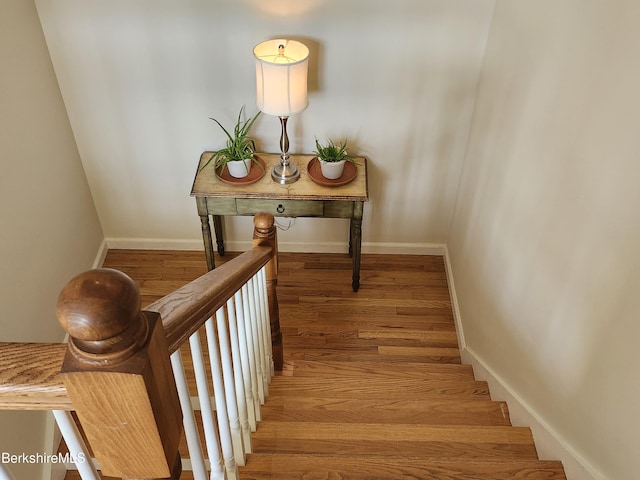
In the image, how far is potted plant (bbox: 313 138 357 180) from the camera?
9.45 feet

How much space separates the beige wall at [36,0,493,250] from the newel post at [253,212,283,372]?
1.08 meters

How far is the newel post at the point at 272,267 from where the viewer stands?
195 centimetres

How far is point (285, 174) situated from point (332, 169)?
25cm

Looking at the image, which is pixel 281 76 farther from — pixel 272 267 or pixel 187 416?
pixel 187 416

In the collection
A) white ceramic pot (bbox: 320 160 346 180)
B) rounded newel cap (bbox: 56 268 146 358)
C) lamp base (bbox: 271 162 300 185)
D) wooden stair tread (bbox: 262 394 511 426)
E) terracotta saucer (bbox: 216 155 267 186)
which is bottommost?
wooden stair tread (bbox: 262 394 511 426)

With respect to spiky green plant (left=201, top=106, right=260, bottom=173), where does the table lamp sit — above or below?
above

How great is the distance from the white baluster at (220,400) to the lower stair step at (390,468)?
32 cm

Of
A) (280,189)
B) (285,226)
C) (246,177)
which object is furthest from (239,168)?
(285,226)

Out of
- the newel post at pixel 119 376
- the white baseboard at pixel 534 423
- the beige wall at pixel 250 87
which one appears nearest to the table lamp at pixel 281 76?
the beige wall at pixel 250 87

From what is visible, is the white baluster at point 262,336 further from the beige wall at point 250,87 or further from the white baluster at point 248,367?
the beige wall at point 250,87

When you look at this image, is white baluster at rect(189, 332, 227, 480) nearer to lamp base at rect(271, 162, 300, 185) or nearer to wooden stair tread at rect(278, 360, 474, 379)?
wooden stair tread at rect(278, 360, 474, 379)

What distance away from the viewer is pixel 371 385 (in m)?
2.35

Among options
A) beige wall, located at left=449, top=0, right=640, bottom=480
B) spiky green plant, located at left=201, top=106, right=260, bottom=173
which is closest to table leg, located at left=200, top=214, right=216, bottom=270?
spiky green plant, located at left=201, top=106, right=260, bottom=173

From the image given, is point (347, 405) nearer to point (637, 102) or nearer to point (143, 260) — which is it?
point (637, 102)
